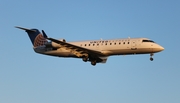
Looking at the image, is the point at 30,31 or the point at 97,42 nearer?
the point at 97,42

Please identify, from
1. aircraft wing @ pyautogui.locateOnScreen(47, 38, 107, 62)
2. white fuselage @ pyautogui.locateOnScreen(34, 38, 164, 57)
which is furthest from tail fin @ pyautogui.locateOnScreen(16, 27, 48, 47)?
aircraft wing @ pyautogui.locateOnScreen(47, 38, 107, 62)

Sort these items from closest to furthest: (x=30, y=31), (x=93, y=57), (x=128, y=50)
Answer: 1. (x=128, y=50)
2. (x=93, y=57)
3. (x=30, y=31)

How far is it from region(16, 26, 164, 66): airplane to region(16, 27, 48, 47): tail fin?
0.77 metres

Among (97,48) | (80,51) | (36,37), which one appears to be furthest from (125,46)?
(36,37)

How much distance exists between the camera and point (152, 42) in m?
50.3

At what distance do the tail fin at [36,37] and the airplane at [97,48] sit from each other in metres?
0.77

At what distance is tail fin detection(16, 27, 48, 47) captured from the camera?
56.5 meters

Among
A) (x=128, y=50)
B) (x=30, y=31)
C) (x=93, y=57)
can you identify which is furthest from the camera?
(x=30, y=31)

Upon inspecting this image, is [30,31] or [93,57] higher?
[30,31]

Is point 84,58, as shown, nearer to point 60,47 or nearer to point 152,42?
point 60,47

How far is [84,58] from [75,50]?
167 cm

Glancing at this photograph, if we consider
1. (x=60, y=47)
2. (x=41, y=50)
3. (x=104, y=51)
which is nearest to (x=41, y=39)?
(x=41, y=50)

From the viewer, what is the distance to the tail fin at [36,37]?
56500mm

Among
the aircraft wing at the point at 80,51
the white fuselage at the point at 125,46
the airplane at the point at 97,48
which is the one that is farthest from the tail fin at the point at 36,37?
the aircraft wing at the point at 80,51
